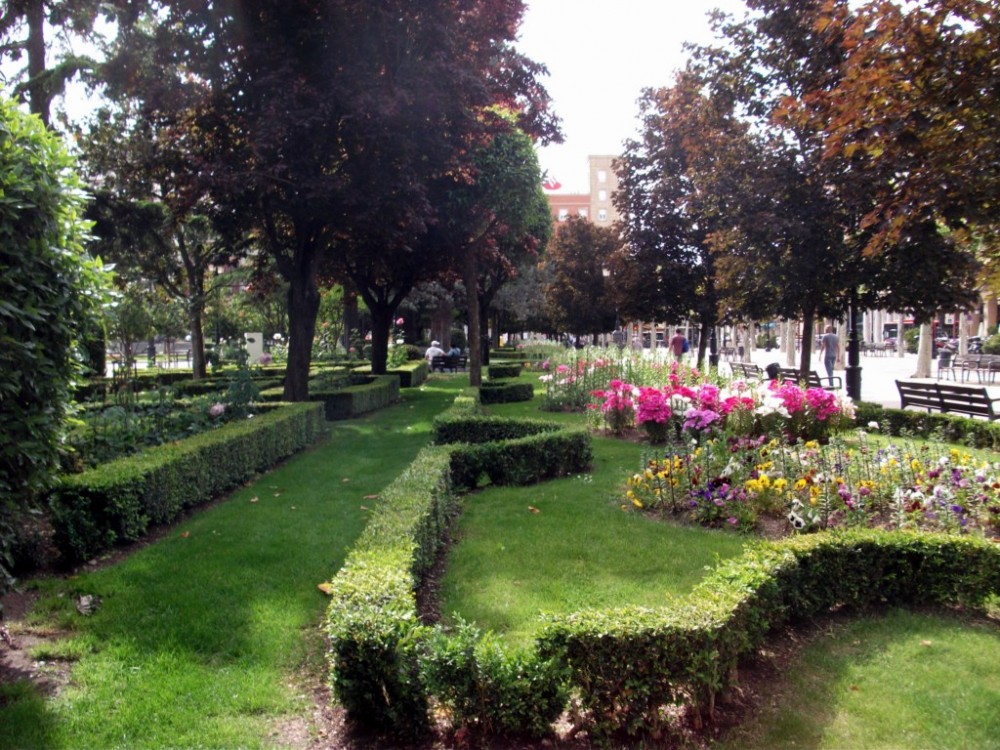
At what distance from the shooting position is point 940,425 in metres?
9.63

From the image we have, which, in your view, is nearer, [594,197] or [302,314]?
[302,314]

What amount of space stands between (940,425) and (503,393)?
8771 mm

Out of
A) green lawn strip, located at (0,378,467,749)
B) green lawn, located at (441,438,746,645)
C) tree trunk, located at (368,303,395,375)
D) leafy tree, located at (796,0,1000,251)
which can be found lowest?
green lawn strip, located at (0,378,467,749)

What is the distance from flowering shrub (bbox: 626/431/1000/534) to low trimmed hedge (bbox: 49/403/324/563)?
3.95m

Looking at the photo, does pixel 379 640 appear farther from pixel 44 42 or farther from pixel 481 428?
pixel 44 42

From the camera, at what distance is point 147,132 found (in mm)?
13531

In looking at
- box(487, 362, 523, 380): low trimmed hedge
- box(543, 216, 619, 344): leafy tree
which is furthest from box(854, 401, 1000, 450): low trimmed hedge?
box(543, 216, 619, 344): leafy tree

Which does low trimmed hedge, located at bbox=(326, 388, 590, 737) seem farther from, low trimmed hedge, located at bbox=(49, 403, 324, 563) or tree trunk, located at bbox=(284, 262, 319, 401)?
tree trunk, located at bbox=(284, 262, 319, 401)

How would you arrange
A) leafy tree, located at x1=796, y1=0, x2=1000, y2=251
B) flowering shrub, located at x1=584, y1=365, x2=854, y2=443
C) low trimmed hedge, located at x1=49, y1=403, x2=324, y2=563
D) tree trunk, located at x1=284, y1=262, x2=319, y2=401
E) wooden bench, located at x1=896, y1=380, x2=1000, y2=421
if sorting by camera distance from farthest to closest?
1. tree trunk, located at x1=284, y1=262, x2=319, y2=401
2. wooden bench, located at x1=896, y1=380, x2=1000, y2=421
3. flowering shrub, located at x1=584, y1=365, x2=854, y2=443
4. low trimmed hedge, located at x1=49, y1=403, x2=324, y2=563
5. leafy tree, located at x1=796, y1=0, x2=1000, y2=251

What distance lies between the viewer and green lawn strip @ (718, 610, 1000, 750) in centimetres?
285

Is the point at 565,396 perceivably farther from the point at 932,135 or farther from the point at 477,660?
the point at 477,660

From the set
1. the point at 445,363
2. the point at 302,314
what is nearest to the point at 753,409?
the point at 302,314

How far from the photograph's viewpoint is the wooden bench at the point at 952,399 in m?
9.95

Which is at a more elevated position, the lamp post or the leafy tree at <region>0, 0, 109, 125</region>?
the leafy tree at <region>0, 0, 109, 125</region>
